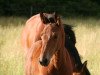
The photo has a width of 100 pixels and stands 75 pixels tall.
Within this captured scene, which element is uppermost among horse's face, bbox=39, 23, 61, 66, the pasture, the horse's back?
horse's face, bbox=39, 23, 61, 66

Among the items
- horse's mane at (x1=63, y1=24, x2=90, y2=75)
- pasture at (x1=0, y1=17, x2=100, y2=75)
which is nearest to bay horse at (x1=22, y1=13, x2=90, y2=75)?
horse's mane at (x1=63, y1=24, x2=90, y2=75)

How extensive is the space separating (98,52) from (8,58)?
2.62m

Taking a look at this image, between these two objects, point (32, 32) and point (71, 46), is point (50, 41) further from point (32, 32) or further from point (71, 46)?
point (32, 32)

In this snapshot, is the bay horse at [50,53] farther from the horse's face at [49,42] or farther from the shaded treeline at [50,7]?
the shaded treeline at [50,7]

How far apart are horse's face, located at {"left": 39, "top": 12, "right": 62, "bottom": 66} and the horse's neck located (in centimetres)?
39

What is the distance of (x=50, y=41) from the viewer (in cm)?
514

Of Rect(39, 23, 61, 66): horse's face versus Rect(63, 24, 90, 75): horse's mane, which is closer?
Rect(39, 23, 61, 66): horse's face

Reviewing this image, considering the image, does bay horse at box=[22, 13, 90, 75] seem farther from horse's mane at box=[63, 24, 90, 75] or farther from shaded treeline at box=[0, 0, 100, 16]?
shaded treeline at box=[0, 0, 100, 16]

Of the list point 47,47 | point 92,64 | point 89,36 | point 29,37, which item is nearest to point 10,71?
point 29,37

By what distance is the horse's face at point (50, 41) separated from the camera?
4952mm

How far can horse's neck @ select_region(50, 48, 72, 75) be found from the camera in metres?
5.75

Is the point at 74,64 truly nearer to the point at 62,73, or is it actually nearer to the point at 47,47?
the point at 62,73

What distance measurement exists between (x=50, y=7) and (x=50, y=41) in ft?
62.6

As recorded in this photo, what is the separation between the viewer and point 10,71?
327 inches
